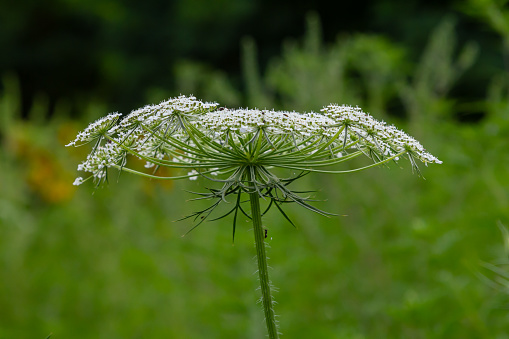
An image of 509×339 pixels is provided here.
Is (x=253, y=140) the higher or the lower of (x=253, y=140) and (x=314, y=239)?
the lower

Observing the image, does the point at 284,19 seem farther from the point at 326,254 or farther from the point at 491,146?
the point at 491,146

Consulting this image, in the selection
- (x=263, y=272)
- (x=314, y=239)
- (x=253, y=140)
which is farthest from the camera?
(x=314, y=239)

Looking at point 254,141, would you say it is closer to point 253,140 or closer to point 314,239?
point 253,140

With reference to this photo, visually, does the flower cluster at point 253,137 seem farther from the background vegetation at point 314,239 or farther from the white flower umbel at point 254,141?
the background vegetation at point 314,239

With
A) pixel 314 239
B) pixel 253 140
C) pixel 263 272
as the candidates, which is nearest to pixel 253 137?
pixel 253 140

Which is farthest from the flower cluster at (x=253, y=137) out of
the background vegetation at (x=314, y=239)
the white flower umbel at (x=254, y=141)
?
the background vegetation at (x=314, y=239)

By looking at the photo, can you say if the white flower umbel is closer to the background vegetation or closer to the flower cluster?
the flower cluster

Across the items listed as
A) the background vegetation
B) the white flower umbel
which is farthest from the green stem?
the background vegetation

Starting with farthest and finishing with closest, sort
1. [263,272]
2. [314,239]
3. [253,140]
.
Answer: [314,239] < [253,140] < [263,272]

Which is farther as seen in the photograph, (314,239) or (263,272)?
(314,239)

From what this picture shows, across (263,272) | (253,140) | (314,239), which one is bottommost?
(263,272)
